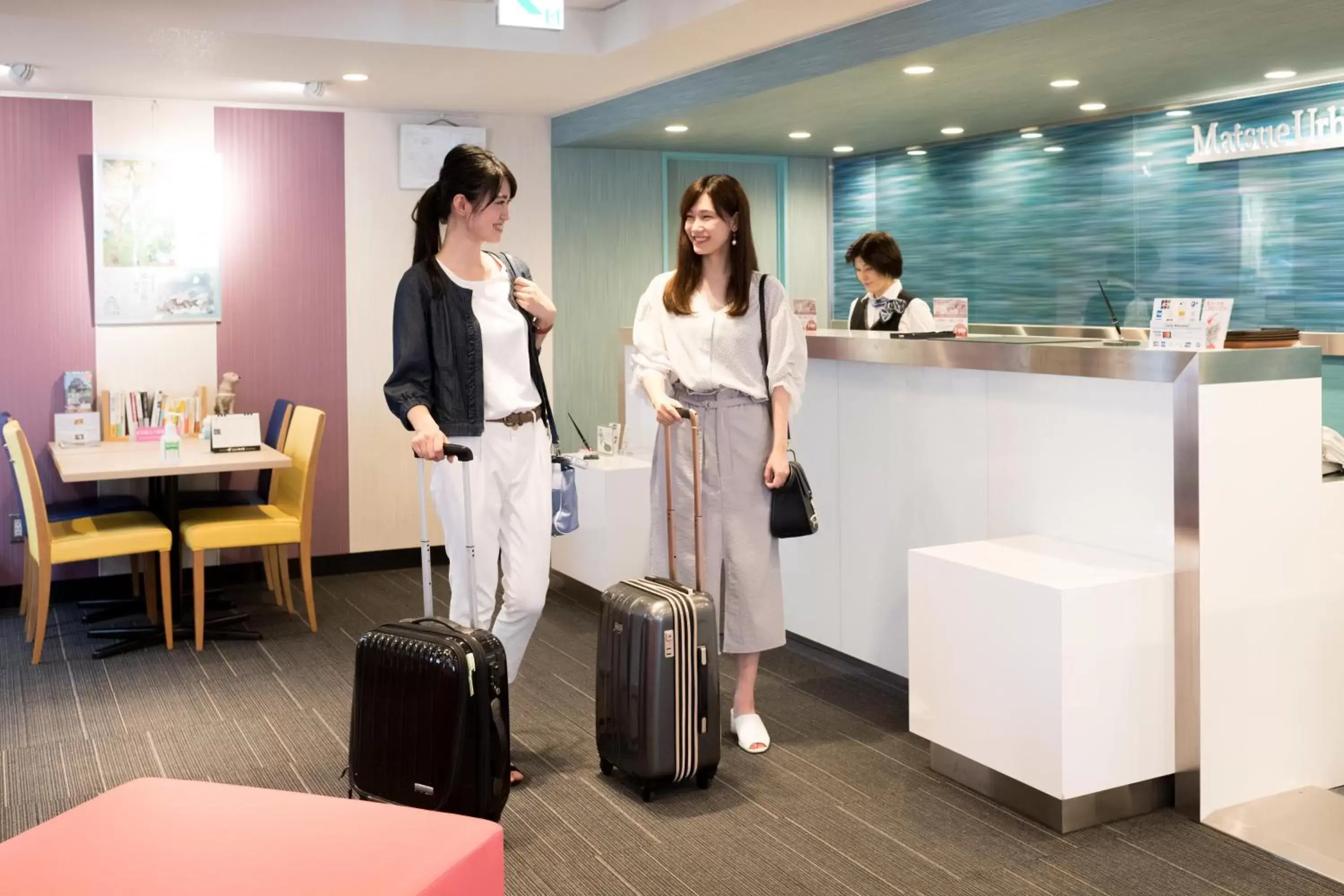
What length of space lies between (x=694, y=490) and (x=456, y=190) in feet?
3.50

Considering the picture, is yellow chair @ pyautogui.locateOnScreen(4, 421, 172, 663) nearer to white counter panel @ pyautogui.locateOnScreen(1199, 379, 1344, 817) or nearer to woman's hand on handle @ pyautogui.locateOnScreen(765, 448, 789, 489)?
woman's hand on handle @ pyautogui.locateOnScreen(765, 448, 789, 489)

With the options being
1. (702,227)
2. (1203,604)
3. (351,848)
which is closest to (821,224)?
(702,227)

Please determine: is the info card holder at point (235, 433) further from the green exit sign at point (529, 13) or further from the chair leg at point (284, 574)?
the green exit sign at point (529, 13)

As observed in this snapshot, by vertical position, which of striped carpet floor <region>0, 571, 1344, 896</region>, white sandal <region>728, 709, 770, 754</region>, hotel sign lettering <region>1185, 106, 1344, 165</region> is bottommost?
striped carpet floor <region>0, 571, 1344, 896</region>

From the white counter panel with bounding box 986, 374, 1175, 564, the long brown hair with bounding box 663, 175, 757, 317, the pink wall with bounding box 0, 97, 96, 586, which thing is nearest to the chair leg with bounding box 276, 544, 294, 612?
the pink wall with bounding box 0, 97, 96, 586

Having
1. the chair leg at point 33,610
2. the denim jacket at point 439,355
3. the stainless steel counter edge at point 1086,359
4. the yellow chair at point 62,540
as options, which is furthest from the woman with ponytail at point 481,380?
the chair leg at point 33,610

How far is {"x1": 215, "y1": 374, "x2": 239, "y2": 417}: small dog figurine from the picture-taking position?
647cm

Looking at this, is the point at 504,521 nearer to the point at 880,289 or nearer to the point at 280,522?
the point at 280,522

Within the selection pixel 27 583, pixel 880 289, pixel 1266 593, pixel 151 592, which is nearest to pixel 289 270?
pixel 151 592

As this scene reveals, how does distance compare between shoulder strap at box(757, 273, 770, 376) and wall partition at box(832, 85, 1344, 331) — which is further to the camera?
wall partition at box(832, 85, 1344, 331)

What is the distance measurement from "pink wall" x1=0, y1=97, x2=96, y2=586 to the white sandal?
4033 millimetres

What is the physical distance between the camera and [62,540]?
5.29 metres

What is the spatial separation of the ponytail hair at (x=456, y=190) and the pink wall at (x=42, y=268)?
143 inches

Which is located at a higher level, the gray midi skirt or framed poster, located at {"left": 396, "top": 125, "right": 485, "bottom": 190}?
framed poster, located at {"left": 396, "top": 125, "right": 485, "bottom": 190}
